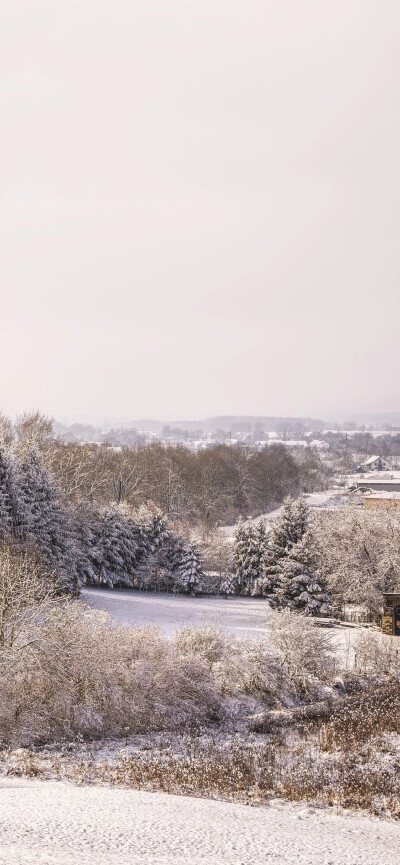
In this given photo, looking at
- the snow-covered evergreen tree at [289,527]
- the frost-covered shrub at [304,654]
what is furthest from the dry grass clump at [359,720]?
the snow-covered evergreen tree at [289,527]

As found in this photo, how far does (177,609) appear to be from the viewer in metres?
33.7

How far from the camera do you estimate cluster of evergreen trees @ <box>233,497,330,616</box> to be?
32.7 metres

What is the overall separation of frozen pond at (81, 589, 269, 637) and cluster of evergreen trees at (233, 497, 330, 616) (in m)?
1.38

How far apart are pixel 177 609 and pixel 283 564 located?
5999 mm

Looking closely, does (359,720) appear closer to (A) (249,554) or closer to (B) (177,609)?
(B) (177,609)

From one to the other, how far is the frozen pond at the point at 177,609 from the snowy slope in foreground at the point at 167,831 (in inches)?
613

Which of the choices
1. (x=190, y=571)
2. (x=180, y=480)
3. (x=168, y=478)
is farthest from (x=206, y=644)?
(x=180, y=480)

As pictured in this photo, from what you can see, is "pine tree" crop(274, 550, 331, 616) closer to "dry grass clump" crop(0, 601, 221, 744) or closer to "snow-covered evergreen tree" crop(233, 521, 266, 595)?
"snow-covered evergreen tree" crop(233, 521, 266, 595)

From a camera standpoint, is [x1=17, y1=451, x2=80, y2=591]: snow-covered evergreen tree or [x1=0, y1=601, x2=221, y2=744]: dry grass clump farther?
[x1=17, y1=451, x2=80, y2=591]: snow-covered evergreen tree

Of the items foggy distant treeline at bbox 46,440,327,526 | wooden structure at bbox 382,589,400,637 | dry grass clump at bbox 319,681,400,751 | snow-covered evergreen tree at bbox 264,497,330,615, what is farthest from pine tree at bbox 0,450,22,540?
dry grass clump at bbox 319,681,400,751

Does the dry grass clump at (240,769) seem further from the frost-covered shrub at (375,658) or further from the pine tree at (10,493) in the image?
the pine tree at (10,493)

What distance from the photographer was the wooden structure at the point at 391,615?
89.8 ft

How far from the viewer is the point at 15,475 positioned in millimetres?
32781

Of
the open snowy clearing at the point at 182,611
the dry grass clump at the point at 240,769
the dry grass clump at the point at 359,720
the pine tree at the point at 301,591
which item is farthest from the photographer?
the pine tree at the point at 301,591
